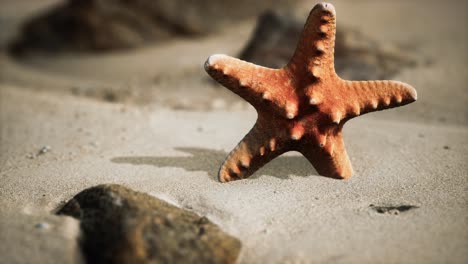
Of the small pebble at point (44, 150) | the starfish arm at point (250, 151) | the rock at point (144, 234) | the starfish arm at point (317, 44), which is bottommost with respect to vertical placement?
the small pebble at point (44, 150)

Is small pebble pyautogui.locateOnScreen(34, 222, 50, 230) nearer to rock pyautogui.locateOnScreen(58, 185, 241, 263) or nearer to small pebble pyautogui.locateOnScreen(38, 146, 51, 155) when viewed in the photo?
rock pyautogui.locateOnScreen(58, 185, 241, 263)

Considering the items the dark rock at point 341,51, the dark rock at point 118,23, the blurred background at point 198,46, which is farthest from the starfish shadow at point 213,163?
the dark rock at point 118,23

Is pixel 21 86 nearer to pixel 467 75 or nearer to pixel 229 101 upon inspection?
pixel 229 101

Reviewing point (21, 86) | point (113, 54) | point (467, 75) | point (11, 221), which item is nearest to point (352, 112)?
point (11, 221)

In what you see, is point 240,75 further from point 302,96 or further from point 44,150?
point 44,150

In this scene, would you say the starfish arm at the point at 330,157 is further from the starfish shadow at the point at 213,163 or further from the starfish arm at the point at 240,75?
the starfish arm at the point at 240,75

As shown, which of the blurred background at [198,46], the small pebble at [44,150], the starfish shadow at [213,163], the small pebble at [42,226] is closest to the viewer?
the small pebble at [42,226]

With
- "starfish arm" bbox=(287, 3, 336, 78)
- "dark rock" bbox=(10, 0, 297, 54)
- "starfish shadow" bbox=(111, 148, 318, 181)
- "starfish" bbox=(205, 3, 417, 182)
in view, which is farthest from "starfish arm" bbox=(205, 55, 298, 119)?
"dark rock" bbox=(10, 0, 297, 54)
